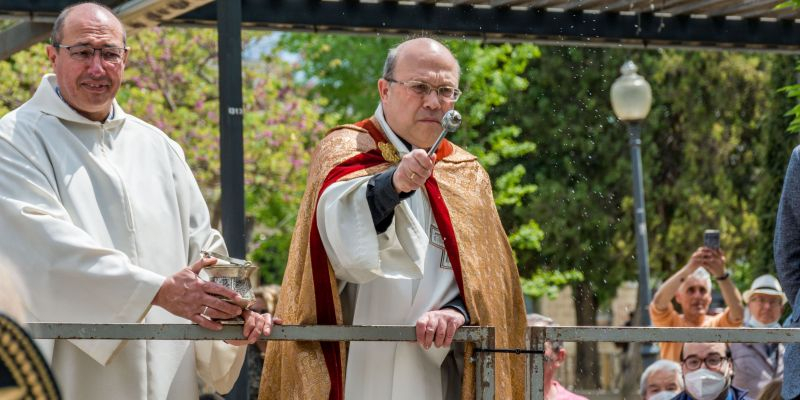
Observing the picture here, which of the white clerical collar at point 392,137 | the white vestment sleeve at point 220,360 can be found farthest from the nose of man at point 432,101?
the white vestment sleeve at point 220,360

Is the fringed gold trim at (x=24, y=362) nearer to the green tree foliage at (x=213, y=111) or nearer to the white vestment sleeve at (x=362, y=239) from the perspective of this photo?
the white vestment sleeve at (x=362, y=239)

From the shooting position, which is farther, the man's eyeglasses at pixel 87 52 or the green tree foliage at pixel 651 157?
the green tree foliage at pixel 651 157

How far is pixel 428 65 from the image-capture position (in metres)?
5.01

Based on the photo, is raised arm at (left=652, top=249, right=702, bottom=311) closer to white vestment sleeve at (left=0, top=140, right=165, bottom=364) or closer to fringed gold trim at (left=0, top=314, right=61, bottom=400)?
white vestment sleeve at (left=0, top=140, right=165, bottom=364)

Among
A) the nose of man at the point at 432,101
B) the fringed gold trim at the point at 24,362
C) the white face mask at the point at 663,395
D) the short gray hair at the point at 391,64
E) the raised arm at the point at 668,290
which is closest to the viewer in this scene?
the fringed gold trim at the point at 24,362

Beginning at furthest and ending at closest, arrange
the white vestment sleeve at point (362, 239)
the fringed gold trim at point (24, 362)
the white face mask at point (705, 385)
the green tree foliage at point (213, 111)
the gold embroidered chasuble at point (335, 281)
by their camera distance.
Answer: the green tree foliage at point (213, 111) < the white face mask at point (705, 385) < the gold embroidered chasuble at point (335, 281) < the white vestment sleeve at point (362, 239) < the fringed gold trim at point (24, 362)

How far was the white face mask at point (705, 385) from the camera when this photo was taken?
302 inches

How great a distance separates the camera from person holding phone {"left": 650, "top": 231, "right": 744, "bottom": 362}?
967 centimetres

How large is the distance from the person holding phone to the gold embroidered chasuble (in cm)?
429

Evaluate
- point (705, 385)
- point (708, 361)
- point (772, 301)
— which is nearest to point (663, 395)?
point (708, 361)

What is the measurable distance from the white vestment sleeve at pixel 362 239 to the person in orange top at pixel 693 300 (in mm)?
4853

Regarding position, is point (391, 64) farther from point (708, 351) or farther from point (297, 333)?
point (708, 351)

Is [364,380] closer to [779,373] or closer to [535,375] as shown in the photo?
[535,375]

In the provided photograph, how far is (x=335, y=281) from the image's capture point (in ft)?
15.8
